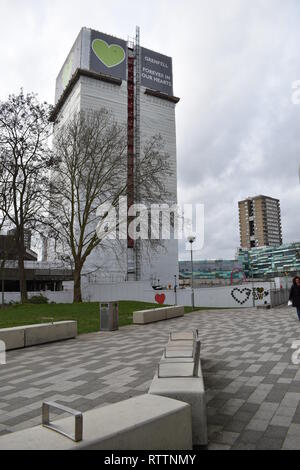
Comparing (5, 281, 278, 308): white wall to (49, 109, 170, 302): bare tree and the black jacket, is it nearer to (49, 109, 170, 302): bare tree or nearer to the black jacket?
(49, 109, 170, 302): bare tree

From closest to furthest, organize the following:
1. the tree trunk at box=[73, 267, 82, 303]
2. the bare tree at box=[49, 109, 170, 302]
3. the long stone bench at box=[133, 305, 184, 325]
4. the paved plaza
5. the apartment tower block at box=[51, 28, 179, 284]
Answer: the paved plaza → the long stone bench at box=[133, 305, 184, 325] → the bare tree at box=[49, 109, 170, 302] → the tree trunk at box=[73, 267, 82, 303] → the apartment tower block at box=[51, 28, 179, 284]

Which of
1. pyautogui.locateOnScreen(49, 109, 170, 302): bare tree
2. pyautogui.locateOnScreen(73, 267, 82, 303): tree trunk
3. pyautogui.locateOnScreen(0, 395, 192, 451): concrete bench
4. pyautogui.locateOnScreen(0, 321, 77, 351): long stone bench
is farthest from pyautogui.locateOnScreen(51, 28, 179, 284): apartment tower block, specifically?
pyautogui.locateOnScreen(0, 395, 192, 451): concrete bench

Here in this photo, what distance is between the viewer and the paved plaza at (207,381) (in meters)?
4.22

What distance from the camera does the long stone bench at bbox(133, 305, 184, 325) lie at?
52.6 feet

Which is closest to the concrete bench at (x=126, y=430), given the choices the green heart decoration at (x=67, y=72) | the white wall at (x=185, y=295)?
the white wall at (x=185, y=295)

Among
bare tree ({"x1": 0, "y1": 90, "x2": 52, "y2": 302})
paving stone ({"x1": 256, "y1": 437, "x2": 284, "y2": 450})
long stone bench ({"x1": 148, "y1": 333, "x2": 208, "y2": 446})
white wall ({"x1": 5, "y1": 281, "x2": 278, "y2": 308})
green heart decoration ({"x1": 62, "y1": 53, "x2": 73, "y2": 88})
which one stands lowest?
white wall ({"x1": 5, "y1": 281, "x2": 278, "y2": 308})

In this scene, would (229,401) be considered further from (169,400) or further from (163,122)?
(163,122)

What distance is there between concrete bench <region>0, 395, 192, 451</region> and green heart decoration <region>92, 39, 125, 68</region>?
3141 inches

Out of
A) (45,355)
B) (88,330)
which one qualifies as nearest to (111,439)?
(45,355)

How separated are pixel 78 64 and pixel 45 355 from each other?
75079 mm

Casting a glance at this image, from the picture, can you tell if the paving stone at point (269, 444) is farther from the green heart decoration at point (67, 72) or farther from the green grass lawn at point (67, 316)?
the green heart decoration at point (67, 72)

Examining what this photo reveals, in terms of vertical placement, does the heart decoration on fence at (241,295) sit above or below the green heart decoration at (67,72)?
below

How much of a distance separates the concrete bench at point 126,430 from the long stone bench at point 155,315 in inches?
498
